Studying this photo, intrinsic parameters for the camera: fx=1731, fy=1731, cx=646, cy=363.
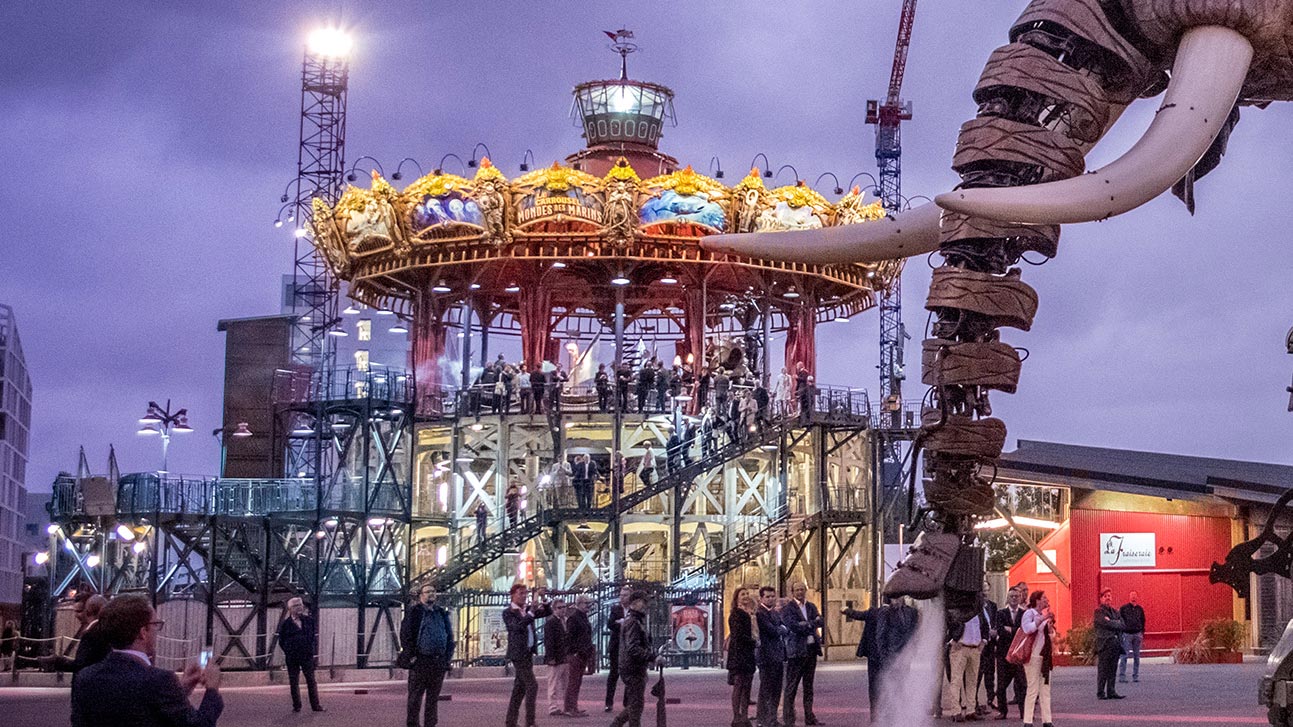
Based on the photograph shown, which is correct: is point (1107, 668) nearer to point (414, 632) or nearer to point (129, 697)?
point (414, 632)

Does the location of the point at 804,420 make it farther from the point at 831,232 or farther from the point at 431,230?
the point at 831,232

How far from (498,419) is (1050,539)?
14.6 metres

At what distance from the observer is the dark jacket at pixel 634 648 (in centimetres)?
1845

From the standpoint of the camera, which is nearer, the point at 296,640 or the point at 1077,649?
the point at 296,640

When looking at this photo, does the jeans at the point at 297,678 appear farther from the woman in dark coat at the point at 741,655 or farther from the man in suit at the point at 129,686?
the man in suit at the point at 129,686

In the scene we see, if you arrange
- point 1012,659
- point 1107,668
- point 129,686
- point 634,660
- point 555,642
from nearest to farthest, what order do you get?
point 129,686, point 634,660, point 1012,659, point 555,642, point 1107,668

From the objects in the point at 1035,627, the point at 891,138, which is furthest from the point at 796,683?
the point at 891,138

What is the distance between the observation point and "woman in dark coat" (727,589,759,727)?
20.0 m

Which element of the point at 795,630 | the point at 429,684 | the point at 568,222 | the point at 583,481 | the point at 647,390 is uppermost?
the point at 568,222

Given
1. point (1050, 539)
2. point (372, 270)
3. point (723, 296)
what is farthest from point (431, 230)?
point (1050, 539)

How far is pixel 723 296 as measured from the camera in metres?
53.0

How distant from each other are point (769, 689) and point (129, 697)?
549 inches

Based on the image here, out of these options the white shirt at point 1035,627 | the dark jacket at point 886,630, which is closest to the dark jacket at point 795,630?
the dark jacket at point 886,630

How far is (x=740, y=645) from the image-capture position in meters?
20.3
